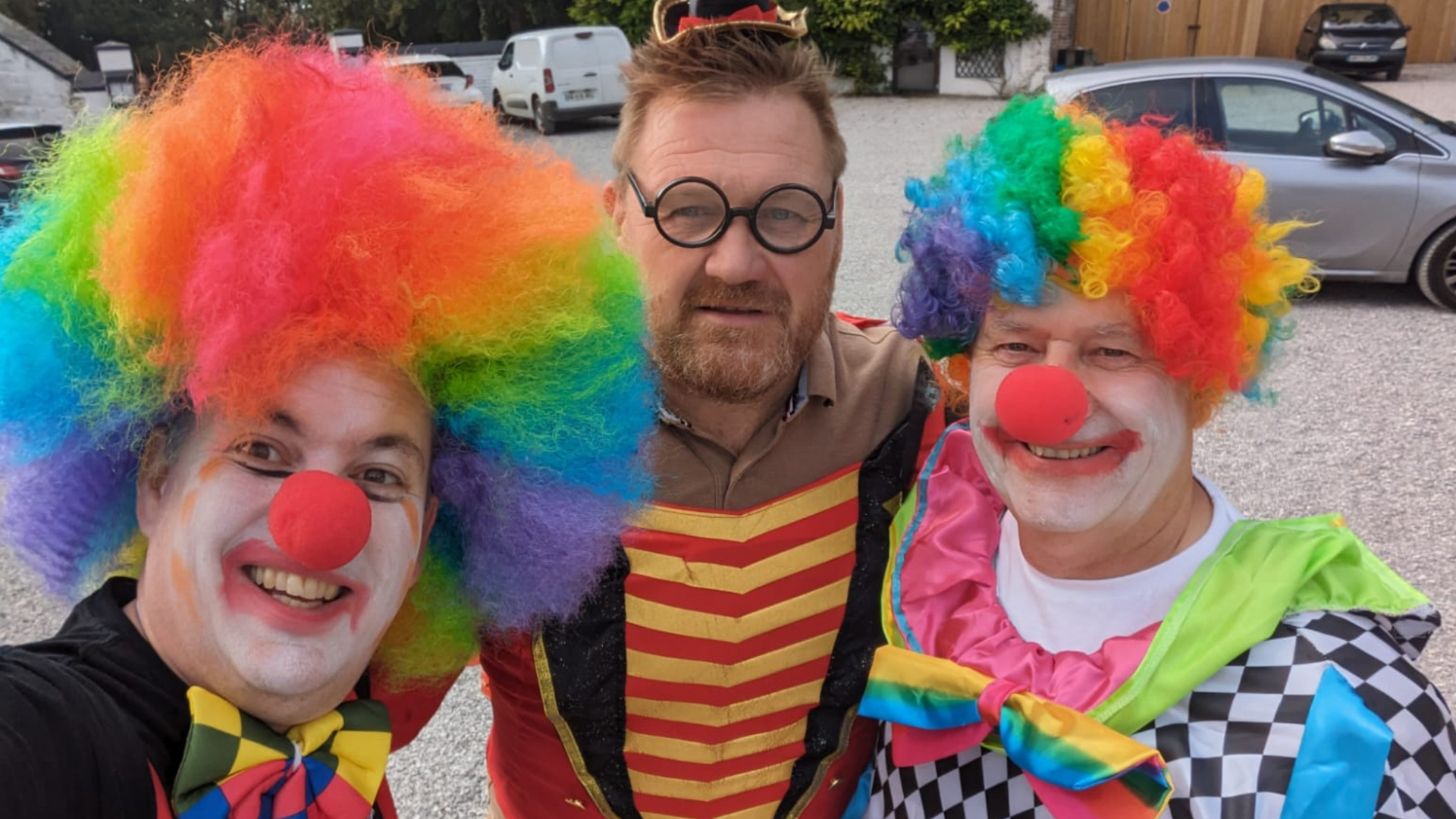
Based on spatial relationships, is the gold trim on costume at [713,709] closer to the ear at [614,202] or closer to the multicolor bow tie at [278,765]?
the multicolor bow tie at [278,765]

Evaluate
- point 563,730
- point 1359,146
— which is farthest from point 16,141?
point 1359,146

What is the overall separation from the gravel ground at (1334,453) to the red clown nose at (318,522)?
0.74 meters

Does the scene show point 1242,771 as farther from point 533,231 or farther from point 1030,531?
point 533,231

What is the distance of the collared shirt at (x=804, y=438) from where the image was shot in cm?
186

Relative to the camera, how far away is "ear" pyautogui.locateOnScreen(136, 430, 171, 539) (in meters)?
1.32

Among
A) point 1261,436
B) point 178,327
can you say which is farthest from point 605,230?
point 1261,436

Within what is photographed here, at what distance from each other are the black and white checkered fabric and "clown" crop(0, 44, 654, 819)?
963mm

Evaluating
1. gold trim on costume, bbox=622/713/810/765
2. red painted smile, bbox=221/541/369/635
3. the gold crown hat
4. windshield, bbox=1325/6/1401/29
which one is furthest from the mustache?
windshield, bbox=1325/6/1401/29

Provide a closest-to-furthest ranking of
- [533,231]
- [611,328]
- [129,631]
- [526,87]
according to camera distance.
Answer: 1. [129,631]
2. [533,231]
3. [611,328]
4. [526,87]

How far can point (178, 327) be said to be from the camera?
125 cm

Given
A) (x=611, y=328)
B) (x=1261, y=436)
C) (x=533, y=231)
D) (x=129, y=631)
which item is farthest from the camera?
(x=1261, y=436)

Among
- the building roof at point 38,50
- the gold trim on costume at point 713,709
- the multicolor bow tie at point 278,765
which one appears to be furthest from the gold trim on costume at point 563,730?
the building roof at point 38,50

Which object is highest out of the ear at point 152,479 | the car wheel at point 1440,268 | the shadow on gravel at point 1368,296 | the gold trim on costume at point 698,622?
the ear at point 152,479

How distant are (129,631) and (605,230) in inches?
33.1
